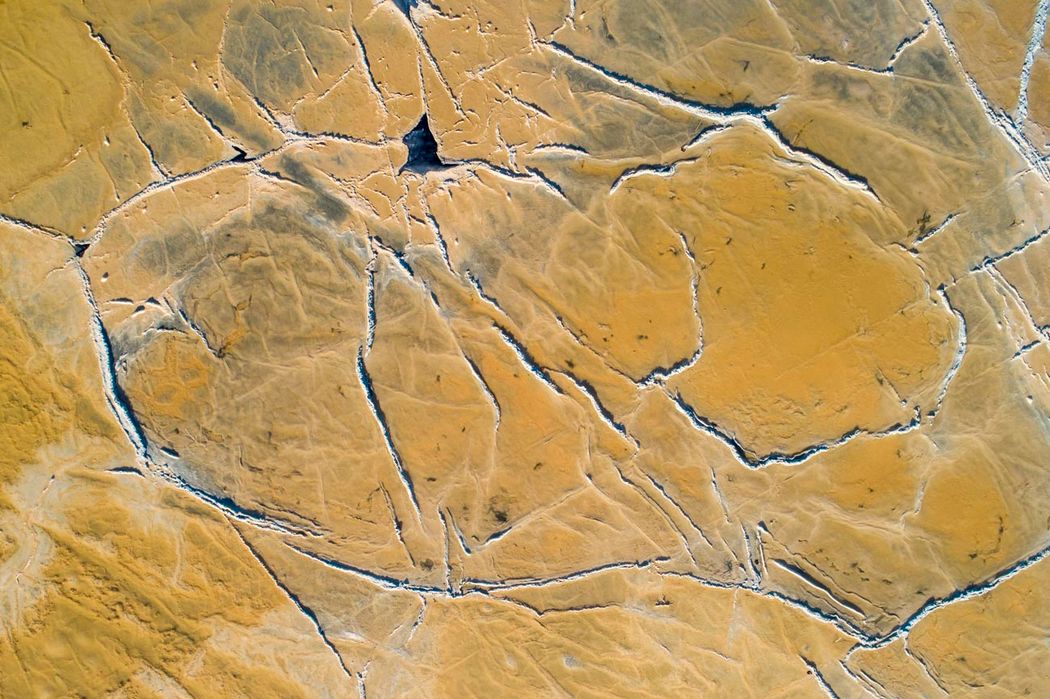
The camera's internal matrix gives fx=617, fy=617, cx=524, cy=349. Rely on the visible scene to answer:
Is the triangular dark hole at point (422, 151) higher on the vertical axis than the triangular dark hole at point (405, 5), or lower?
lower

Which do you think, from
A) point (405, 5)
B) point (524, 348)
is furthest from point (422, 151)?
point (524, 348)

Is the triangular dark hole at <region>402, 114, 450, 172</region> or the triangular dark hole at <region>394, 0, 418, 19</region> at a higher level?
the triangular dark hole at <region>394, 0, 418, 19</region>

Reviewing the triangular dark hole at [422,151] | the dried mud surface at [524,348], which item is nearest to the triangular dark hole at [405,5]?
the dried mud surface at [524,348]

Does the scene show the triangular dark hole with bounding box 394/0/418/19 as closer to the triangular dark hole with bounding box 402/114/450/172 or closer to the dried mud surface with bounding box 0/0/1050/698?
the dried mud surface with bounding box 0/0/1050/698

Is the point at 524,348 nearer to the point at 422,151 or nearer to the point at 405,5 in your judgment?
the point at 422,151

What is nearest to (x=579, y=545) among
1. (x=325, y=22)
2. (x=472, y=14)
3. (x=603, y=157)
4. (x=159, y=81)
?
(x=603, y=157)

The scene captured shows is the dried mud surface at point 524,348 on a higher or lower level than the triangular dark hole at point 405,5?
lower

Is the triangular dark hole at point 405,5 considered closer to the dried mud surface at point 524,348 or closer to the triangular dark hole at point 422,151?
the dried mud surface at point 524,348

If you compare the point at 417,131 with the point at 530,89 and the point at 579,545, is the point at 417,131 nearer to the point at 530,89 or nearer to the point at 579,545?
the point at 530,89

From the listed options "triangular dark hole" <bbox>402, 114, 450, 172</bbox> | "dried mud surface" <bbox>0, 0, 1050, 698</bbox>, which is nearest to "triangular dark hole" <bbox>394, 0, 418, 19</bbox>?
"dried mud surface" <bbox>0, 0, 1050, 698</bbox>
